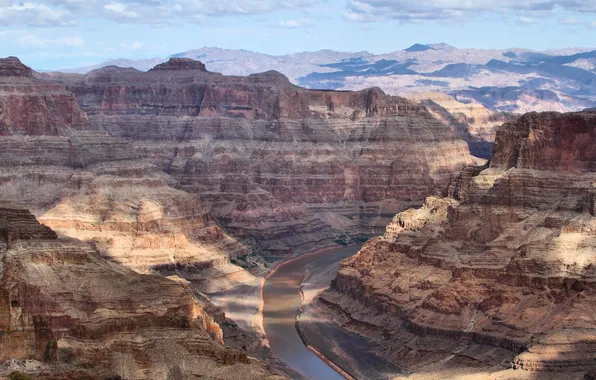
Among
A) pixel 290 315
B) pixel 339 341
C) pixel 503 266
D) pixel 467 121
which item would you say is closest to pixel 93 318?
pixel 339 341

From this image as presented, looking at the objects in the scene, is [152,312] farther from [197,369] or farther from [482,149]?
[482,149]

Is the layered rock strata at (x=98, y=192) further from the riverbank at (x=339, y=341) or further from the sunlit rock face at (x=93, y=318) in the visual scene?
the sunlit rock face at (x=93, y=318)

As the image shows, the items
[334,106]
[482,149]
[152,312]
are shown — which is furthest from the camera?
[482,149]

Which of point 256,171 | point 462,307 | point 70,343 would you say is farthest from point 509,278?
point 256,171

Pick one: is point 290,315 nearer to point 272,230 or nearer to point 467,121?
point 272,230

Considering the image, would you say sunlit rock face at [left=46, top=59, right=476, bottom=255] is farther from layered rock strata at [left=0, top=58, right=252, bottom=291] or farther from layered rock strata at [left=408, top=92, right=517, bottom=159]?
layered rock strata at [left=408, top=92, right=517, bottom=159]
